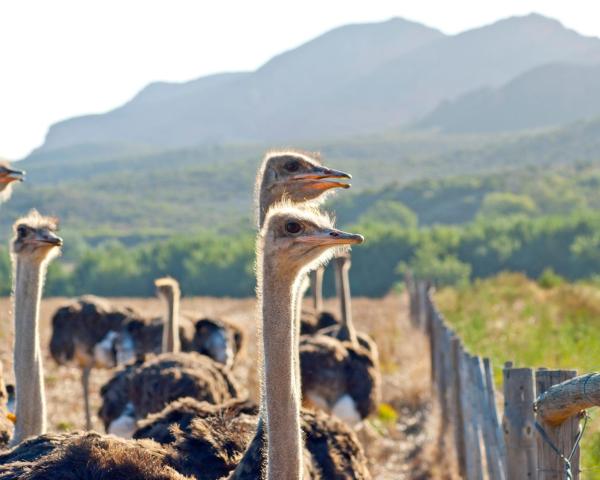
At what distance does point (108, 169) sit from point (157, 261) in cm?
9788

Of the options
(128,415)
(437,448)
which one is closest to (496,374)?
(437,448)

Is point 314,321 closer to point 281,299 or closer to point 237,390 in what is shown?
point 237,390

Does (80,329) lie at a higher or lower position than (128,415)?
higher

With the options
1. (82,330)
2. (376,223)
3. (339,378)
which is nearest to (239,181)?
(376,223)

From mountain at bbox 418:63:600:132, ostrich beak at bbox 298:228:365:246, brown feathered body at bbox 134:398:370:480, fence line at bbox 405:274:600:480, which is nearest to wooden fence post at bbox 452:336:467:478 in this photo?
fence line at bbox 405:274:600:480

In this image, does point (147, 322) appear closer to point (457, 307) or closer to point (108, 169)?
point (457, 307)

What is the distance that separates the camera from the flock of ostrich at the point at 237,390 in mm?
3707

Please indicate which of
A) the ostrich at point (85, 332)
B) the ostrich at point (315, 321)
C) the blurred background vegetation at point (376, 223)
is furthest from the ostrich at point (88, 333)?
the blurred background vegetation at point (376, 223)

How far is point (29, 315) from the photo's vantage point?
533 centimetres

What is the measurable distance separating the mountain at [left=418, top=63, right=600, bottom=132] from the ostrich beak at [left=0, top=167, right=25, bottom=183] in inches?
5511

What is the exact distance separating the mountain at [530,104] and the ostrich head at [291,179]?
14069cm

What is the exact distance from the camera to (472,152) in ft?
381

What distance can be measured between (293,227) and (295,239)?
0.05 meters

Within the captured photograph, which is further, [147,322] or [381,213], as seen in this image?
[381,213]
